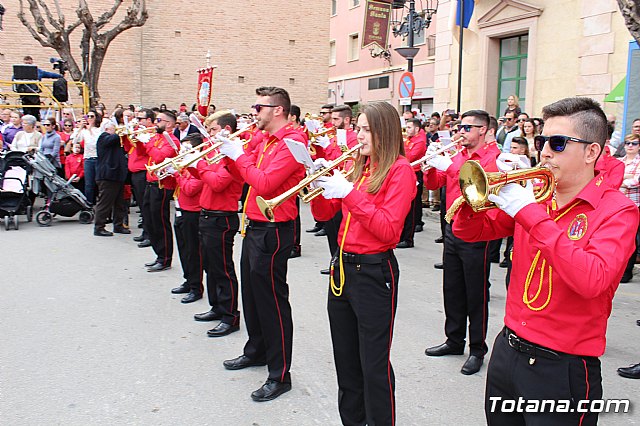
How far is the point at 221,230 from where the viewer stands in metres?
5.46

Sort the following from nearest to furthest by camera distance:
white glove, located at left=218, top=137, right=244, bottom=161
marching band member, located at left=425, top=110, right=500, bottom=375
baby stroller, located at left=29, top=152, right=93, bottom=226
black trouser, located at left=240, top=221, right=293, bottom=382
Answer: black trouser, located at left=240, top=221, right=293, bottom=382, white glove, located at left=218, top=137, right=244, bottom=161, marching band member, located at left=425, top=110, right=500, bottom=375, baby stroller, located at left=29, top=152, right=93, bottom=226

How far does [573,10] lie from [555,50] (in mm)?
992

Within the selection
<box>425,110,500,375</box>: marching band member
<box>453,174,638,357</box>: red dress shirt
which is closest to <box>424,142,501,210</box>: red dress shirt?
<box>425,110,500,375</box>: marching band member

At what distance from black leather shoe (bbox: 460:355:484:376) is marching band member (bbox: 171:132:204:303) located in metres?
3.15

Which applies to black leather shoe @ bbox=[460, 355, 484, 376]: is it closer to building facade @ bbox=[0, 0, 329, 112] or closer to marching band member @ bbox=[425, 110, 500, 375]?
marching band member @ bbox=[425, 110, 500, 375]

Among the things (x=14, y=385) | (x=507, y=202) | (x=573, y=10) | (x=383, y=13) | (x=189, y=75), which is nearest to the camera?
(x=507, y=202)

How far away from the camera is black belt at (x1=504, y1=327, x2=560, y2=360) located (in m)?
2.22

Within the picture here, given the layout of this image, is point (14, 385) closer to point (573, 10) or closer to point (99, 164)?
point (99, 164)

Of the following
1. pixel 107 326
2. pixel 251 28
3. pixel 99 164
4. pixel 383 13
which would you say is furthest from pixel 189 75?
pixel 107 326

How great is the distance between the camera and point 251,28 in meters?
25.9

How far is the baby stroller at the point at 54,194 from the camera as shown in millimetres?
10984

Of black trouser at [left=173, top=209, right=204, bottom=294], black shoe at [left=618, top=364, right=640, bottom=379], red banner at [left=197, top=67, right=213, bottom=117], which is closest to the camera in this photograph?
black shoe at [left=618, top=364, right=640, bottom=379]

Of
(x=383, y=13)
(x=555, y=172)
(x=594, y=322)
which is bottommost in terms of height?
(x=594, y=322)

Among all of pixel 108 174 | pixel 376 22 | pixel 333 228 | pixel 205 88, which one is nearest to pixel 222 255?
pixel 333 228
